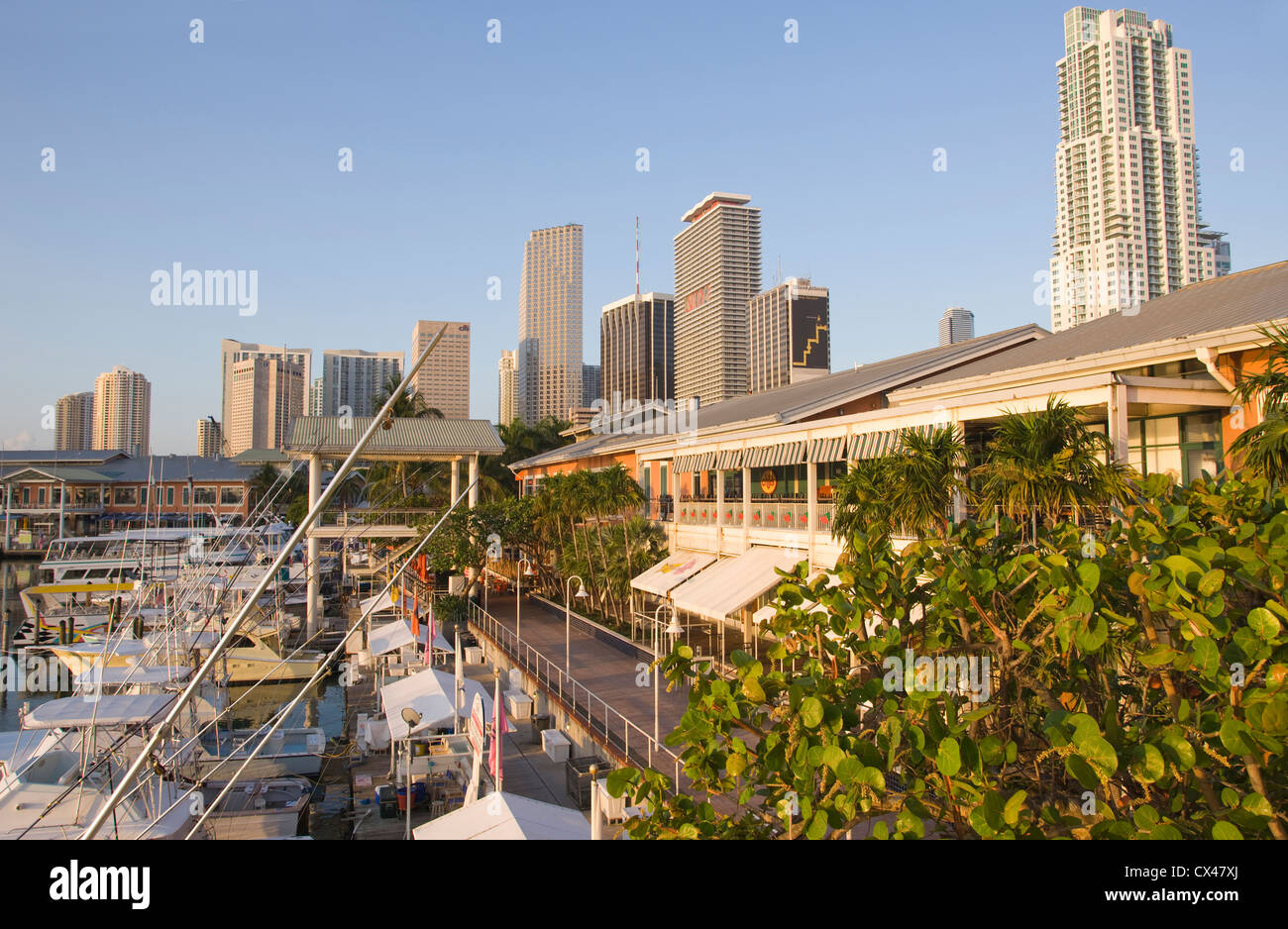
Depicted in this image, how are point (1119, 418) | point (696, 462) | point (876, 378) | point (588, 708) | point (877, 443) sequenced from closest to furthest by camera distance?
1. point (1119, 418)
2. point (877, 443)
3. point (588, 708)
4. point (876, 378)
5. point (696, 462)

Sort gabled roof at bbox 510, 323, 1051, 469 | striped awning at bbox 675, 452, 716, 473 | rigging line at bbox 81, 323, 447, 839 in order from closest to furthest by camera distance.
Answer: rigging line at bbox 81, 323, 447, 839
gabled roof at bbox 510, 323, 1051, 469
striped awning at bbox 675, 452, 716, 473

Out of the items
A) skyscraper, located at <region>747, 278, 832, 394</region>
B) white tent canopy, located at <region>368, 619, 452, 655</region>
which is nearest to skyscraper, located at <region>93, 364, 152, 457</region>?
white tent canopy, located at <region>368, 619, 452, 655</region>

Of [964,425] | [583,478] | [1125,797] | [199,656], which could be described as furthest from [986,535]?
[583,478]

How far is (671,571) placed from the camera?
26031 mm

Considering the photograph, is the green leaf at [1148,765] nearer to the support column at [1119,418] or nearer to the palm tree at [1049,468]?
the palm tree at [1049,468]

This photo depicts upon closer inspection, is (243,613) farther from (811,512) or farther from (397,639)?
(397,639)

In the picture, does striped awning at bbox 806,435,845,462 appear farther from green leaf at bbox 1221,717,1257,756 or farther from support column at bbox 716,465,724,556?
green leaf at bbox 1221,717,1257,756

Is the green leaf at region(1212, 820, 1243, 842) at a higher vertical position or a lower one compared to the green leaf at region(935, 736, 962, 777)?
lower

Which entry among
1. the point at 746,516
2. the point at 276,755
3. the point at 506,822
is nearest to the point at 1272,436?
the point at 506,822

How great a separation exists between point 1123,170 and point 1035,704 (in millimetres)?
184100

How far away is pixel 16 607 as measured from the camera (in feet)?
A: 167

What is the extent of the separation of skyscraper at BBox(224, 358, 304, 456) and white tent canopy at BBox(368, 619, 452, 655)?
1352 inches

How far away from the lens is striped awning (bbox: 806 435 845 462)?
19562 mm
